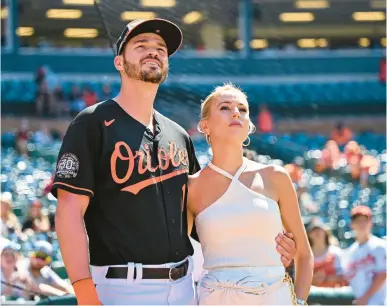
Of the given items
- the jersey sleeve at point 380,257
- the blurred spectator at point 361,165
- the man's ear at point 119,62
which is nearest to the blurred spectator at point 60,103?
the blurred spectator at point 361,165

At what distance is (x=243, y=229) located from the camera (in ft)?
9.78

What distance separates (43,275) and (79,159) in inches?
155

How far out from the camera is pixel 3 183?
12.3 meters

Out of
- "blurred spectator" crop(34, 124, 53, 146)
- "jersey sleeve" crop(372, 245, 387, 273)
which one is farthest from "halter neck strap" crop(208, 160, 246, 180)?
"blurred spectator" crop(34, 124, 53, 146)

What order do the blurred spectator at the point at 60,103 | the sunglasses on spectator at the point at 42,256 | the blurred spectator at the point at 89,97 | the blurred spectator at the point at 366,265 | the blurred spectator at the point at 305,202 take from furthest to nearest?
the blurred spectator at the point at 60,103, the blurred spectator at the point at 89,97, the blurred spectator at the point at 305,202, the sunglasses on spectator at the point at 42,256, the blurred spectator at the point at 366,265

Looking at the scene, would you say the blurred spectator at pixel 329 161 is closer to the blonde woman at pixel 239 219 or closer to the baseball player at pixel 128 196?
the blonde woman at pixel 239 219

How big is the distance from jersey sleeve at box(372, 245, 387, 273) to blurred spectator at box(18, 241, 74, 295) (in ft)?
7.37

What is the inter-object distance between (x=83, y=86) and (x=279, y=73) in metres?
4.75

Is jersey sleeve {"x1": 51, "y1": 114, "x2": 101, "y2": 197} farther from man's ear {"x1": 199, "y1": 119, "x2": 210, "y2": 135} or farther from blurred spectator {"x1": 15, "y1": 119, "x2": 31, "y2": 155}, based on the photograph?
blurred spectator {"x1": 15, "y1": 119, "x2": 31, "y2": 155}

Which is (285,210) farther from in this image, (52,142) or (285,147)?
(52,142)

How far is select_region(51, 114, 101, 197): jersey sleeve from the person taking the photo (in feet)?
9.34

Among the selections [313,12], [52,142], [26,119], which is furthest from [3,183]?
[313,12]

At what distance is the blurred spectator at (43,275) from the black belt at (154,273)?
3581 millimetres

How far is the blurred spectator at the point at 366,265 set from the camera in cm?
618
